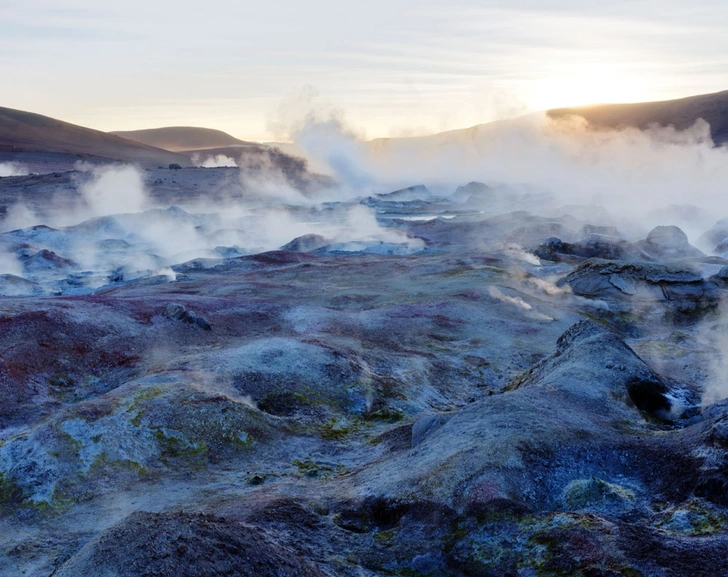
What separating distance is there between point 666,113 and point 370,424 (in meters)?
173

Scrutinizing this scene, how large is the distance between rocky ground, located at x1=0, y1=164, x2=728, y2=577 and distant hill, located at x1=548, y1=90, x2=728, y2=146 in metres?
127

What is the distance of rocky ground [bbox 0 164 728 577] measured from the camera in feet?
46.3

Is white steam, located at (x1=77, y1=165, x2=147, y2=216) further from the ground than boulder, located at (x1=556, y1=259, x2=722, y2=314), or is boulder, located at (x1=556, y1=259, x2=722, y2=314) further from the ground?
white steam, located at (x1=77, y1=165, x2=147, y2=216)

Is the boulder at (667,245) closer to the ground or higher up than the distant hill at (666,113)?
closer to the ground

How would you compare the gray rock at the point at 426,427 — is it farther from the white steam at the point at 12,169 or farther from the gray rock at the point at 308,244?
the white steam at the point at 12,169

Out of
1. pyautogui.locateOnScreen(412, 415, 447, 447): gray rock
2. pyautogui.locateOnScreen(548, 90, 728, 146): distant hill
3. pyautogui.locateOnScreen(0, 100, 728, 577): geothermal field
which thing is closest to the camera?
pyautogui.locateOnScreen(0, 100, 728, 577): geothermal field

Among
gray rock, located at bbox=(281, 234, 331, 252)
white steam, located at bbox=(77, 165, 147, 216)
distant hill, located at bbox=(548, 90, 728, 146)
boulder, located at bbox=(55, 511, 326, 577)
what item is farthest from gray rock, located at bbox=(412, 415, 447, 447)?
distant hill, located at bbox=(548, 90, 728, 146)

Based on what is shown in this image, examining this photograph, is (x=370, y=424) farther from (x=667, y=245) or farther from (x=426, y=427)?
(x=667, y=245)

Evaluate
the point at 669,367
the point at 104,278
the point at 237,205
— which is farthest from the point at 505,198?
the point at 669,367

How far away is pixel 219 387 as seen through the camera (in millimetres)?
25656

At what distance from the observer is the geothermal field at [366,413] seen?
1428 centimetres

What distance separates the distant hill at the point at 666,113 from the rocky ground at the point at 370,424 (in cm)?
12663

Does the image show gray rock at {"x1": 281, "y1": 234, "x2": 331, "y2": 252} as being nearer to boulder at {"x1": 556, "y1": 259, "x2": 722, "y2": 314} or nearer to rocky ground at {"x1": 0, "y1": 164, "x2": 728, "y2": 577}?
rocky ground at {"x1": 0, "y1": 164, "x2": 728, "y2": 577}

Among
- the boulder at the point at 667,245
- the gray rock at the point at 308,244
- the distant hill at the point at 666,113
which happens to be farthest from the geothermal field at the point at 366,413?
the distant hill at the point at 666,113
